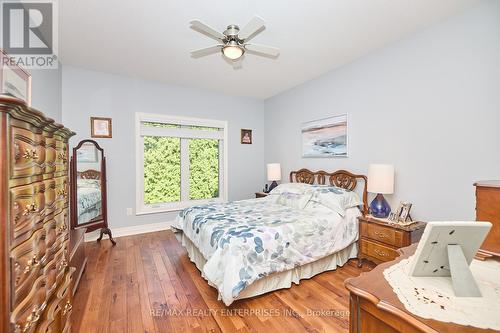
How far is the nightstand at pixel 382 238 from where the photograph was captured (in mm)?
2258

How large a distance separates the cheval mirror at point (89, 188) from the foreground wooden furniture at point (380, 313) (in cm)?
353

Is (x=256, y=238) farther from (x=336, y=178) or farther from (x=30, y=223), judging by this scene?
(x=336, y=178)

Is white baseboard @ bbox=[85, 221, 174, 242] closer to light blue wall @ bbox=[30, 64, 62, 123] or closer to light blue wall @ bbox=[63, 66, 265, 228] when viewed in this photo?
light blue wall @ bbox=[63, 66, 265, 228]

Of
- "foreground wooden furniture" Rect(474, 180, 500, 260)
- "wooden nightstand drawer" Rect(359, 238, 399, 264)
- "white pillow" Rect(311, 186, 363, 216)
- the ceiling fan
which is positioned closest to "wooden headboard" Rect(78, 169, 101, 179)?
the ceiling fan

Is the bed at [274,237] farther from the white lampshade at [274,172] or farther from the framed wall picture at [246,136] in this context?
the framed wall picture at [246,136]

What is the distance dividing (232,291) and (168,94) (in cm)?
353

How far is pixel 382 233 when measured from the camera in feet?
7.97

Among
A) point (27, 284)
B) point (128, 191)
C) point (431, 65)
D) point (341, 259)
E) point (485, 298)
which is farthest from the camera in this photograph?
point (128, 191)

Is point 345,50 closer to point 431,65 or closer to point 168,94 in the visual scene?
point 431,65

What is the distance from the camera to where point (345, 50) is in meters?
2.89

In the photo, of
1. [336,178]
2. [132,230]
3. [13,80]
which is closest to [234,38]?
[13,80]

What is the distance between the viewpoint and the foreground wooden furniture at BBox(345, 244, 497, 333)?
2.11 feet

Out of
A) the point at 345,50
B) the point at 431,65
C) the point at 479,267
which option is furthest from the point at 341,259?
the point at 345,50

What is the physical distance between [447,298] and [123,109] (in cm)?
433
